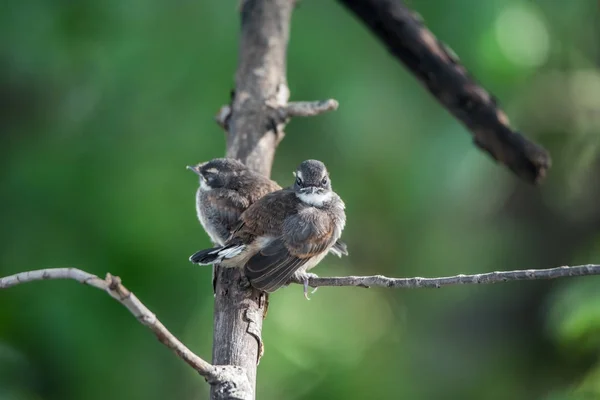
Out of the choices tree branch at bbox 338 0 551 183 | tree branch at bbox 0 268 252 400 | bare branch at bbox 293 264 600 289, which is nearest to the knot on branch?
tree branch at bbox 0 268 252 400

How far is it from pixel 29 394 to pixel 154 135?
6.30 ft

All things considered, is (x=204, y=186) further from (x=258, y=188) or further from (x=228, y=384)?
(x=228, y=384)

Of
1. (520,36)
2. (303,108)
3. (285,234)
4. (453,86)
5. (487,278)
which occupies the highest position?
(520,36)

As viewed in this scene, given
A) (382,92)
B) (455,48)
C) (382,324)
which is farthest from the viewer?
(382,324)

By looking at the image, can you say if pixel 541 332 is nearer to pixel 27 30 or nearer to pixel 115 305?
pixel 115 305

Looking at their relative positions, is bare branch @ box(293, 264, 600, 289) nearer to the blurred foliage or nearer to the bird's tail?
the bird's tail

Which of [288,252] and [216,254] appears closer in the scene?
[216,254]

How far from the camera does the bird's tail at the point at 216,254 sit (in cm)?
302

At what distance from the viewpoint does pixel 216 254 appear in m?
3.07

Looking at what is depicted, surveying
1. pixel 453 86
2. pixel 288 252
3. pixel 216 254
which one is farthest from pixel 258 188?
pixel 453 86

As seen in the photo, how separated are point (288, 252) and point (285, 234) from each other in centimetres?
11

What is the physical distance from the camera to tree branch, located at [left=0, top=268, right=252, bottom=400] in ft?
6.58

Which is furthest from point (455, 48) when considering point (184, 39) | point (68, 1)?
point (68, 1)

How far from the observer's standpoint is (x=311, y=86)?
5.38 metres
